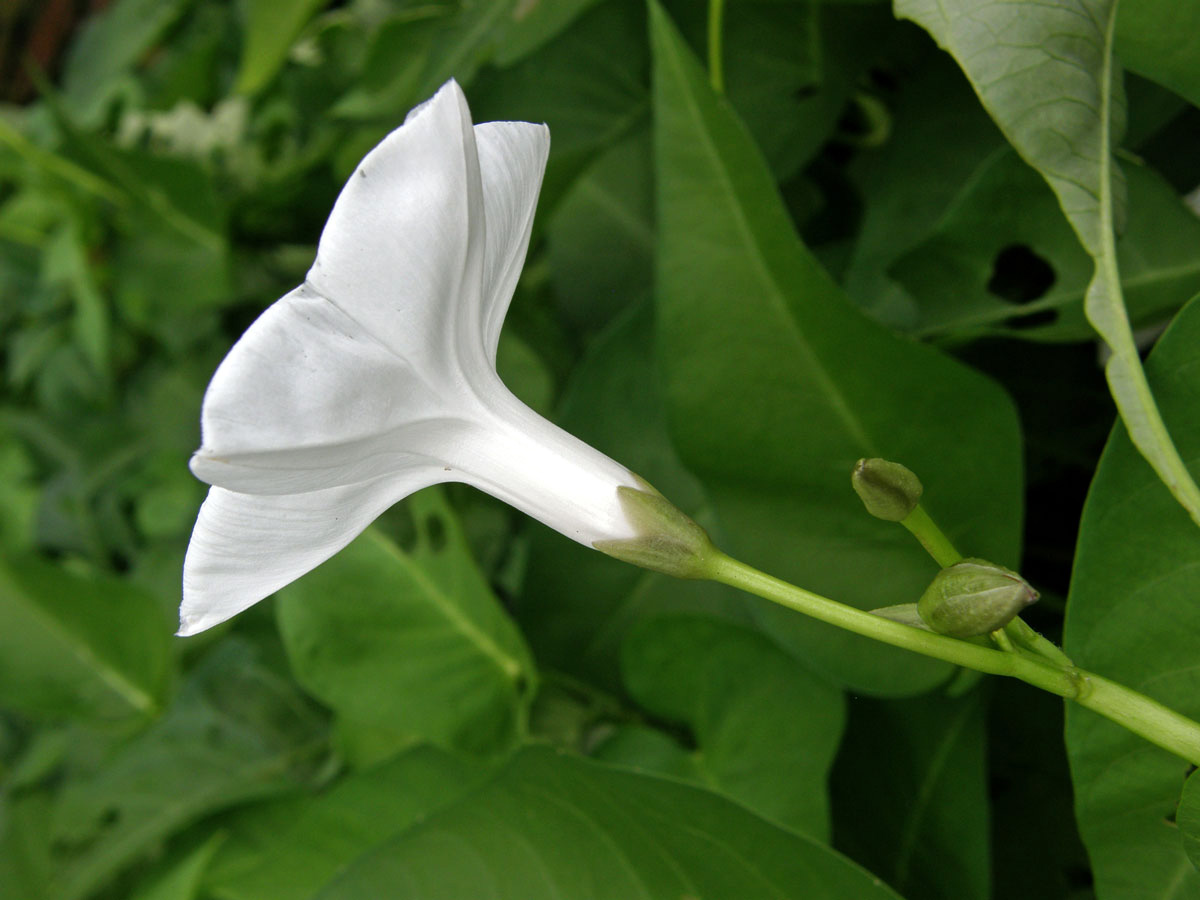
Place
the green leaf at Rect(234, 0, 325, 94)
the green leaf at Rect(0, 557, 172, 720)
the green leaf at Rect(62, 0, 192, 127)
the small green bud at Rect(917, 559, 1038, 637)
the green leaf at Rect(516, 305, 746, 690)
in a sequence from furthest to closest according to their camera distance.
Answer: the green leaf at Rect(62, 0, 192, 127) → the green leaf at Rect(0, 557, 172, 720) → the green leaf at Rect(234, 0, 325, 94) → the green leaf at Rect(516, 305, 746, 690) → the small green bud at Rect(917, 559, 1038, 637)

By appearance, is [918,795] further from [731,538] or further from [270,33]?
[270,33]

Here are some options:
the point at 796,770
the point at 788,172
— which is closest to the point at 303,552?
the point at 796,770

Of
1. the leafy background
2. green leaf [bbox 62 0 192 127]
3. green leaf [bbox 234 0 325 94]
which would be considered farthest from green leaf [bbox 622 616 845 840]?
green leaf [bbox 62 0 192 127]

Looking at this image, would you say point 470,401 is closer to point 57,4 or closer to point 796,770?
point 796,770

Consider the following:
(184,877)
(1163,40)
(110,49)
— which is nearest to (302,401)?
(1163,40)

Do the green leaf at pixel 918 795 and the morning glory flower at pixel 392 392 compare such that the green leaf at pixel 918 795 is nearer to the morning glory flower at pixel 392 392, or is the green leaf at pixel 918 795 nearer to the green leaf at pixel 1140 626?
the green leaf at pixel 1140 626

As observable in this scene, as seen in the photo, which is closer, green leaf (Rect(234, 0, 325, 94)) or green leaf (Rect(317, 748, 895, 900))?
green leaf (Rect(317, 748, 895, 900))

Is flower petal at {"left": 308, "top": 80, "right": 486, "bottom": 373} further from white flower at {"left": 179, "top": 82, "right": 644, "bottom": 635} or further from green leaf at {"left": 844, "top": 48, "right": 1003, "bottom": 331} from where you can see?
green leaf at {"left": 844, "top": 48, "right": 1003, "bottom": 331}
